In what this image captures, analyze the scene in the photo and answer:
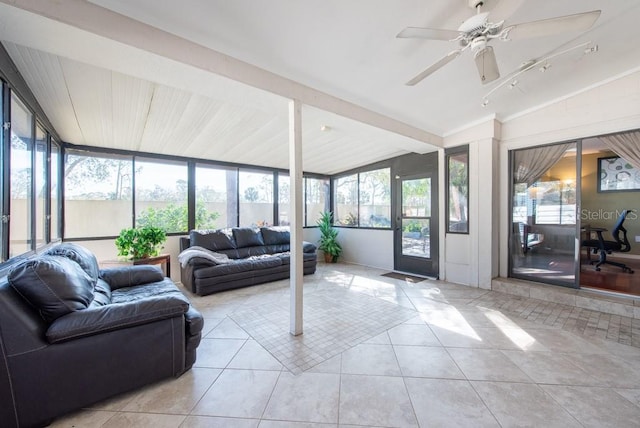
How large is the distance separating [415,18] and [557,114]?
2.99 metres

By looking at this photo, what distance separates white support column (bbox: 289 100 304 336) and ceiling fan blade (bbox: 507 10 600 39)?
69.5 inches

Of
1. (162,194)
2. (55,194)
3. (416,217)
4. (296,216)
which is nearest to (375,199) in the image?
(416,217)

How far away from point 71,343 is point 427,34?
286 centimetres

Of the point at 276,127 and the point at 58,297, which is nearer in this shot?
the point at 58,297

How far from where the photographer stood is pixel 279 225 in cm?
610

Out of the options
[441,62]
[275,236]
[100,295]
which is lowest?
[100,295]

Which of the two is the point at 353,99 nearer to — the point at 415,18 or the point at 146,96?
the point at 415,18

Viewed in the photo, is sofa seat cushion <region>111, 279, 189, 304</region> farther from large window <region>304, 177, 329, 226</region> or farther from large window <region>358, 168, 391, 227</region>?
large window <region>358, 168, 391, 227</region>

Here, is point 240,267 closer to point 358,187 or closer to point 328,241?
point 328,241

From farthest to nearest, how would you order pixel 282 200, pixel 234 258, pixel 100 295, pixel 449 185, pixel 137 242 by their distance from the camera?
1. pixel 282 200
2. pixel 234 258
3. pixel 449 185
4. pixel 137 242
5. pixel 100 295

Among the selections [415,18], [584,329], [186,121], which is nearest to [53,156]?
[186,121]

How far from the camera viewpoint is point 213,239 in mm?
4598

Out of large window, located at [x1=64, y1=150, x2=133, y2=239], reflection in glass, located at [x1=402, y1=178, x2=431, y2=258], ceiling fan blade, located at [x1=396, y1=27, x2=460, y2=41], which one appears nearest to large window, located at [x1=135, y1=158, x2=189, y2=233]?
large window, located at [x1=64, y1=150, x2=133, y2=239]

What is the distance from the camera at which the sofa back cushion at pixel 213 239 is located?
4469 mm
